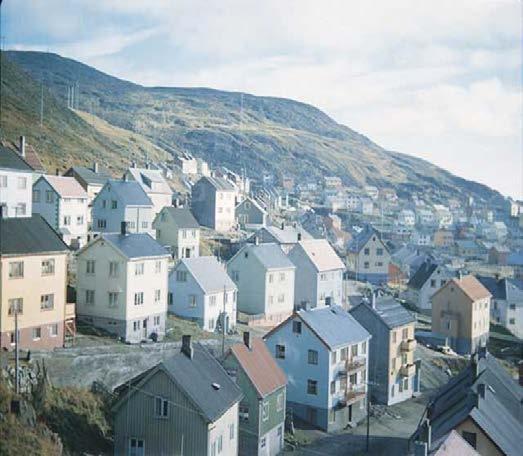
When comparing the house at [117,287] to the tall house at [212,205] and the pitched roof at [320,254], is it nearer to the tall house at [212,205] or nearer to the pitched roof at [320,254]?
the pitched roof at [320,254]

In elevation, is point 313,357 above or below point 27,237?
below

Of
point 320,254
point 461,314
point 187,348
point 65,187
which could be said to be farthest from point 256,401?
point 461,314

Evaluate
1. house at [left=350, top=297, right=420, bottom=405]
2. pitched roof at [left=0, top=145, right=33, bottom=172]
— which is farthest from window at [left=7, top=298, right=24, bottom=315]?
house at [left=350, top=297, right=420, bottom=405]

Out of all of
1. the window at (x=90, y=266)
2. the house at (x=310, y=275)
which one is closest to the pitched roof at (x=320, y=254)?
the house at (x=310, y=275)

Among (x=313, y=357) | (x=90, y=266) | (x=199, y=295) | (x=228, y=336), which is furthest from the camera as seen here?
(x=199, y=295)

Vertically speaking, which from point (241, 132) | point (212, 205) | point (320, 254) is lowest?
point (320, 254)

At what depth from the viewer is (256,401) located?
18.5 m

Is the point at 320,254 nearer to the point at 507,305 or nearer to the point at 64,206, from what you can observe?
the point at 64,206

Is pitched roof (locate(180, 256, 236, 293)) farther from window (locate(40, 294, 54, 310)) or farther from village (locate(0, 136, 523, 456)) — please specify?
window (locate(40, 294, 54, 310))

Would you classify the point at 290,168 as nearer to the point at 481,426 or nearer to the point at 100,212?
the point at 100,212

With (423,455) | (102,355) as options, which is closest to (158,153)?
(102,355)

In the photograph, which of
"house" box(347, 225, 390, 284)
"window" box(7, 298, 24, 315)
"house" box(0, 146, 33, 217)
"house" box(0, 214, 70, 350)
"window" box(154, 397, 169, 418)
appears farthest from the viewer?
"house" box(347, 225, 390, 284)

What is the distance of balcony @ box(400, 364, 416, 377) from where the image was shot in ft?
87.4

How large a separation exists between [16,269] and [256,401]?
265 inches
